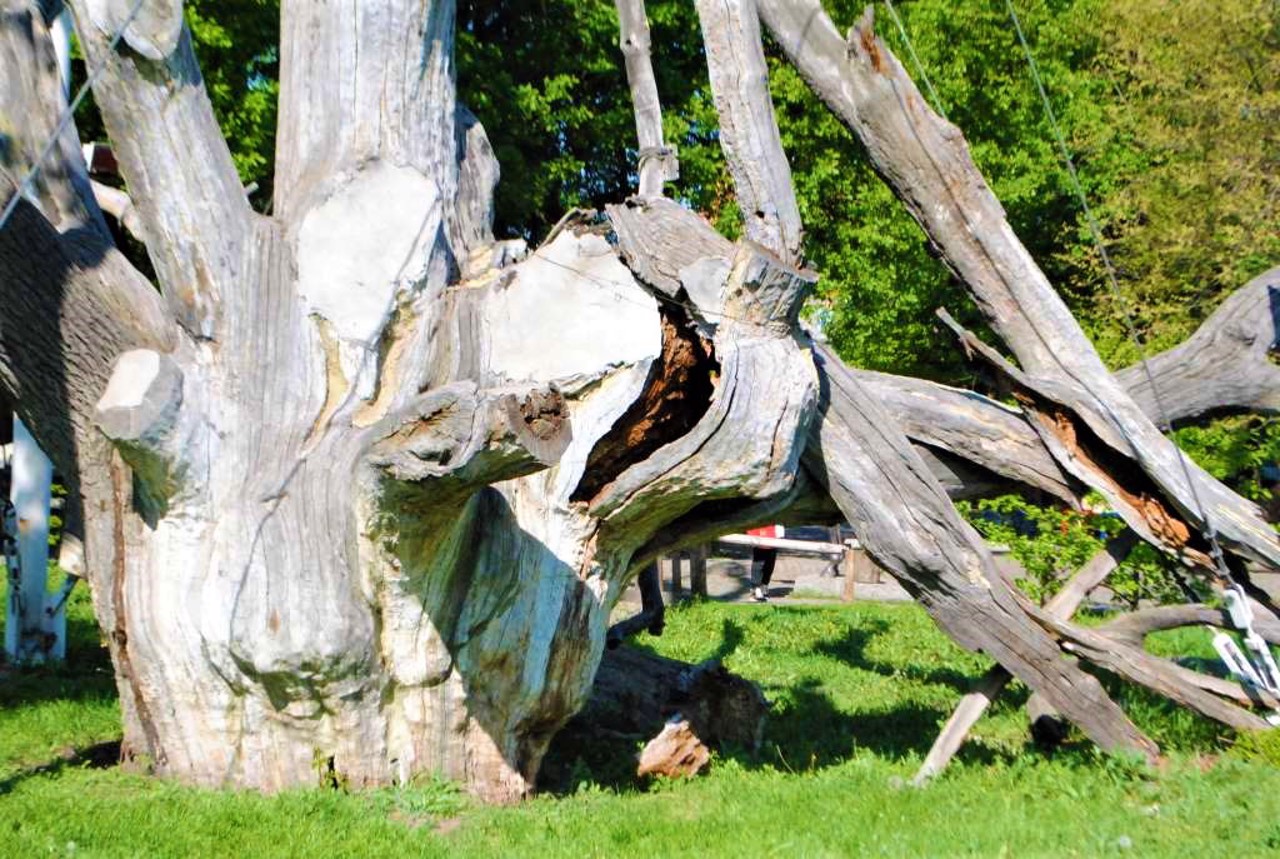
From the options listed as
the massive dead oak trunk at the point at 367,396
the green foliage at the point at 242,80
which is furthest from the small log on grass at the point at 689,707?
the green foliage at the point at 242,80

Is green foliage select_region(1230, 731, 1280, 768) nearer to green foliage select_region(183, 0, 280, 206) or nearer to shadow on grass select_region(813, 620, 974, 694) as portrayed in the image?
shadow on grass select_region(813, 620, 974, 694)

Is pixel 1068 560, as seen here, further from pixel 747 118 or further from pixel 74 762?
pixel 74 762

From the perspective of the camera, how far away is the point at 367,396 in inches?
260

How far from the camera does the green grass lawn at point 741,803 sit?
587 cm

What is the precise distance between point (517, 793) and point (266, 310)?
2834 mm

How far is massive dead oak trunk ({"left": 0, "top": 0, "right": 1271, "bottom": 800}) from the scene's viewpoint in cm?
625

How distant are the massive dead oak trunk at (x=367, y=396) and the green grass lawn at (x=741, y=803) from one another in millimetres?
411

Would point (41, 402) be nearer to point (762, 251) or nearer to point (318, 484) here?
point (318, 484)

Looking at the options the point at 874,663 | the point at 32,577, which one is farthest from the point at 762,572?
the point at 32,577

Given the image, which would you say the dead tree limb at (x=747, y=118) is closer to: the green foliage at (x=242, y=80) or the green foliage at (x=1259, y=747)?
the green foliage at (x=1259, y=747)

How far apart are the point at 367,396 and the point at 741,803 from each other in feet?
9.37

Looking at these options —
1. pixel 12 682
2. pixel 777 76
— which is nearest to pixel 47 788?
pixel 12 682

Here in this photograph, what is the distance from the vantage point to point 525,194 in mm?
19422

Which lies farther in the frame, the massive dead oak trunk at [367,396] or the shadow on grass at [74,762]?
the shadow on grass at [74,762]
